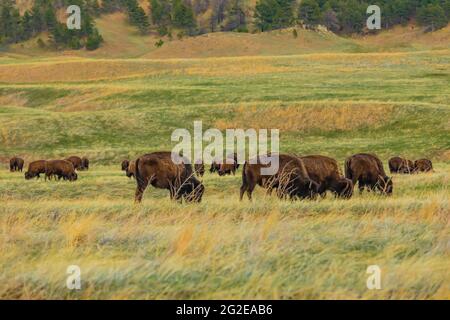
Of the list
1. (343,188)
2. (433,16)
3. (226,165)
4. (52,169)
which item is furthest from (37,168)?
(433,16)

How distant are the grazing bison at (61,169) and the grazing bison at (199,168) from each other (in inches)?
190

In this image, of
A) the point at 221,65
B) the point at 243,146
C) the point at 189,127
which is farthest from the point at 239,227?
the point at 221,65

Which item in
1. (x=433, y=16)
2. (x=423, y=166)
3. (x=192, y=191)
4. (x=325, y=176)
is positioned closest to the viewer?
(x=192, y=191)

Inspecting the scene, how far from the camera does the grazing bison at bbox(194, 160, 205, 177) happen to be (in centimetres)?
2781

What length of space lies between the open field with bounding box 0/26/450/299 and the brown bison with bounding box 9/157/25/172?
1998 millimetres

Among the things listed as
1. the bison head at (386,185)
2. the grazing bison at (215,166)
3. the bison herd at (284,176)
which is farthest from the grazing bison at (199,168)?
the bison head at (386,185)

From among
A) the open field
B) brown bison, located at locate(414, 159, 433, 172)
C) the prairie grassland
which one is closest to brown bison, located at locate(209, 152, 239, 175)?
the open field

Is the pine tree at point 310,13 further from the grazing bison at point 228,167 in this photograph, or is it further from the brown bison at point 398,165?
the brown bison at point 398,165

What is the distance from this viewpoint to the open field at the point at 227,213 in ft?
24.8

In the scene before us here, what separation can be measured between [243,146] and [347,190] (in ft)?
70.7

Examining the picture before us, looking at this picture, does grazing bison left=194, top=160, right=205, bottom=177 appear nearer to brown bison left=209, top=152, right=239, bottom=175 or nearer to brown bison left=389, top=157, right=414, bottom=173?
brown bison left=209, top=152, right=239, bottom=175

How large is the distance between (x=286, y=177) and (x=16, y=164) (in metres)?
20.6

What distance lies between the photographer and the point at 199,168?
28.7 m

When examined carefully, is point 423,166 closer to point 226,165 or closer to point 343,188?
point 226,165
